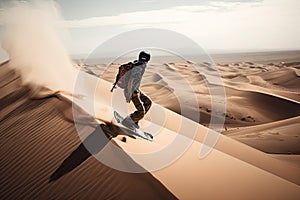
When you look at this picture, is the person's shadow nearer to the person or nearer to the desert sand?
the desert sand

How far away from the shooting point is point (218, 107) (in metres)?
15.3

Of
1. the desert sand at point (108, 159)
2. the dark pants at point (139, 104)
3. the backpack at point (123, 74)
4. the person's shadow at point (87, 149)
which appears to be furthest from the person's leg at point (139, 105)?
the person's shadow at point (87, 149)

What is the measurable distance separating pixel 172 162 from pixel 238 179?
3.83 ft

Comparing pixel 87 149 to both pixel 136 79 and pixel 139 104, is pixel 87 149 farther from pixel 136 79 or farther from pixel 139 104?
pixel 136 79

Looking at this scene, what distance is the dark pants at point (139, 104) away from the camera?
6414 millimetres

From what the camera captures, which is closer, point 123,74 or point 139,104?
point 123,74

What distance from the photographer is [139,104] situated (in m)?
6.48

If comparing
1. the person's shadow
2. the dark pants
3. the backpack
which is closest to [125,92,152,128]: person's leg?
the dark pants

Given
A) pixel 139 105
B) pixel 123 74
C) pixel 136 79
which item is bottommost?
pixel 139 105

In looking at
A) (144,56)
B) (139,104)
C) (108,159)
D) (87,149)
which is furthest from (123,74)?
(108,159)

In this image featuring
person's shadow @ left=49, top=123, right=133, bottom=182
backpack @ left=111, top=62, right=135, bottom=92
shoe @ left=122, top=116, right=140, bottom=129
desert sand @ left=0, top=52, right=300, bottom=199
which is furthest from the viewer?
shoe @ left=122, top=116, right=140, bottom=129

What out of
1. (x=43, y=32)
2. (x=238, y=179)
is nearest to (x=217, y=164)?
(x=238, y=179)

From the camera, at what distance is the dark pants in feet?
21.0

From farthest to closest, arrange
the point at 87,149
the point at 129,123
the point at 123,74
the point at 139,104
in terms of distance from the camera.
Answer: the point at 129,123 < the point at 139,104 < the point at 123,74 < the point at 87,149
